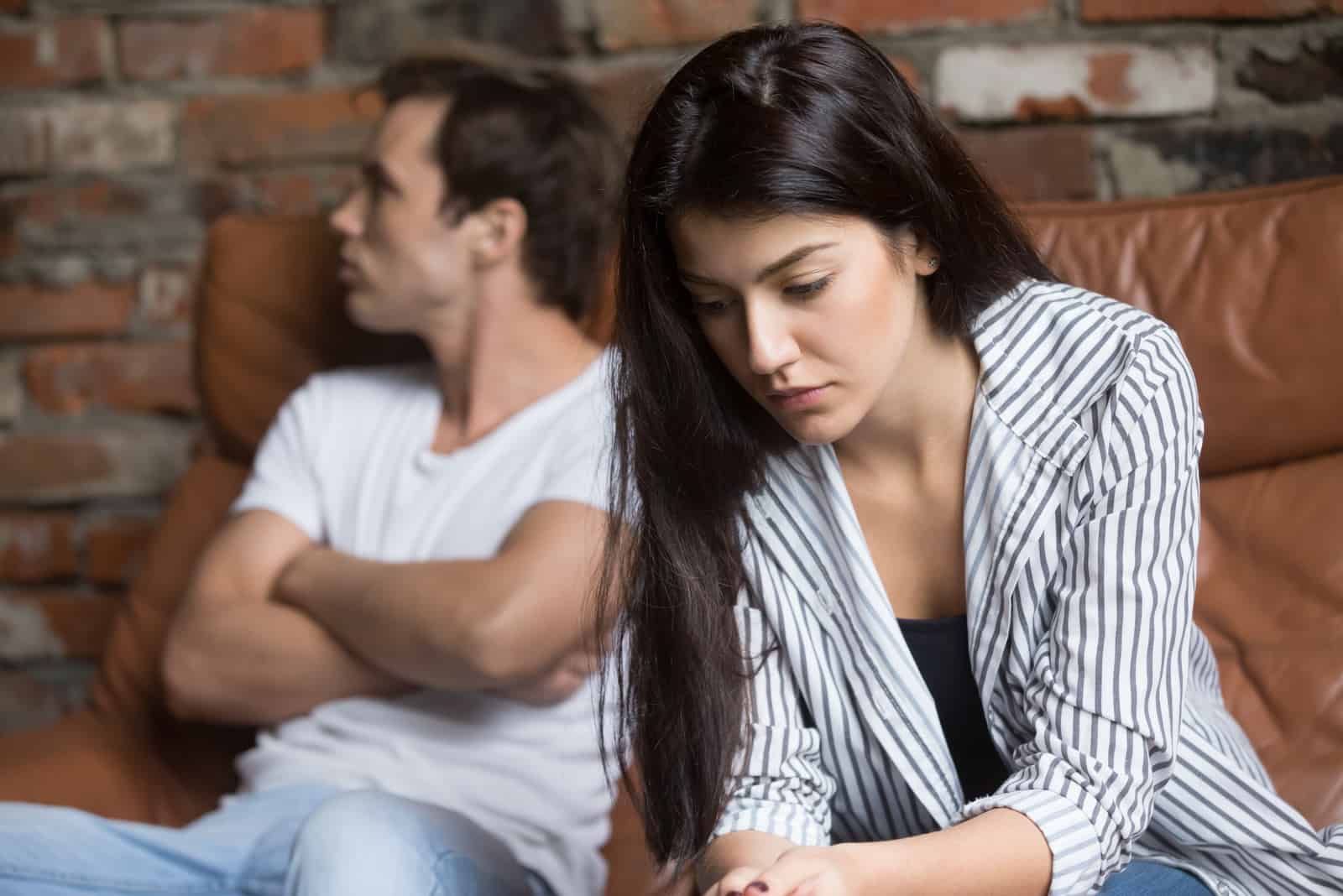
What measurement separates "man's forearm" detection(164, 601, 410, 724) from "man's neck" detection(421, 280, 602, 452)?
0.97 feet

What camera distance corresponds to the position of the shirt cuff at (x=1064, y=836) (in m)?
0.93

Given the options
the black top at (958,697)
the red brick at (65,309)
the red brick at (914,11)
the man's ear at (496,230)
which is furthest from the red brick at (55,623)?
the black top at (958,697)

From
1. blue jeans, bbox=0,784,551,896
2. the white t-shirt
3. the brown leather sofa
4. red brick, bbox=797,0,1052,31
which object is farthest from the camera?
red brick, bbox=797,0,1052,31

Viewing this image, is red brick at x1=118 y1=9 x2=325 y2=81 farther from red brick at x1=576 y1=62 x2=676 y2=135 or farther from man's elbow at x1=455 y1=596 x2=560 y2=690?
man's elbow at x1=455 y1=596 x2=560 y2=690

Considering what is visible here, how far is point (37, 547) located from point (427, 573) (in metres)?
1.13

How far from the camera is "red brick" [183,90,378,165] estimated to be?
79.1 inches

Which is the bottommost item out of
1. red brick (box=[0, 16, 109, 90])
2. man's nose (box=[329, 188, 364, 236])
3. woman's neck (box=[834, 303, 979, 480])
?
woman's neck (box=[834, 303, 979, 480])

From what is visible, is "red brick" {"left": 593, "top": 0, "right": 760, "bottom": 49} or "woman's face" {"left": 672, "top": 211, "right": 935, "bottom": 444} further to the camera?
"red brick" {"left": 593, "top": 0, "right": 760, "bottom": 49}

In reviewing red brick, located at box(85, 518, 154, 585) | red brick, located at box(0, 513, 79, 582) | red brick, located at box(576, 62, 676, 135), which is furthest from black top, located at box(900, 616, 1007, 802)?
red brick, located at box(0, 513, 79, 582)

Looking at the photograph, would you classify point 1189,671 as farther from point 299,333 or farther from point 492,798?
point 299,333

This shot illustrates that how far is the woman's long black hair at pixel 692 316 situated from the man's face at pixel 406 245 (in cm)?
55

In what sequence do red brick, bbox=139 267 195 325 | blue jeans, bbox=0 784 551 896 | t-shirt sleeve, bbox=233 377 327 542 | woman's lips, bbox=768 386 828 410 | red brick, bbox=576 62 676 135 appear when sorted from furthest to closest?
red brick, bbox=139 267 195 325 < red brick, bbox=576 62 676 135 < t-shirt sleeve, bbox=233 377 327 542 < blue jeans, bbox=0 784 551 896 < woman's lips, bbox=768 386 828 410

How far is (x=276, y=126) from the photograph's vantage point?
79.9 inches

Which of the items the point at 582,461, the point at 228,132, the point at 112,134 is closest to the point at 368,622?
the point at 582,461
